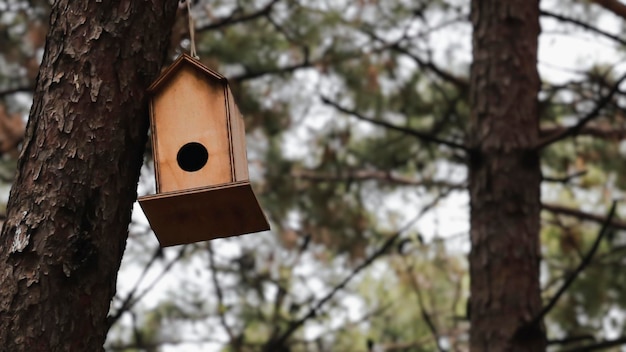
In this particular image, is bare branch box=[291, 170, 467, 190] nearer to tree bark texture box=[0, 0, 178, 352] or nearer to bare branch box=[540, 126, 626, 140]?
bare branch box=[540, 126, 626, 140]

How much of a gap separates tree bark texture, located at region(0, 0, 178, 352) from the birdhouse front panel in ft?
0.34

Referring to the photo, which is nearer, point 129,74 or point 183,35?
point 129,74

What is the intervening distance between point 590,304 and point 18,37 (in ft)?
14.9

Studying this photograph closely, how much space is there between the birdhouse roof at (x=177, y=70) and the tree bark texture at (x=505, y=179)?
1.65 m

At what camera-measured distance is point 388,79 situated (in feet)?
23.2

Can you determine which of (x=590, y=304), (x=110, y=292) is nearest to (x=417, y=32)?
(x=590, y=304)

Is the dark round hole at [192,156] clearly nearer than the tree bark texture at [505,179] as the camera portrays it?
Yes

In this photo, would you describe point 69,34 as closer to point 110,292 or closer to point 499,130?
point 110,292

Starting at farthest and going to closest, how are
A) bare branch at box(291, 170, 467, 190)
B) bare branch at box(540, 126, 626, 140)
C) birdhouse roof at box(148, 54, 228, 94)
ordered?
bare branch at box(291, 170, 467, 190) < bare branch at box(540, 126, 626, 140) < birdhouse roof at box(148, 54, 228, 94)

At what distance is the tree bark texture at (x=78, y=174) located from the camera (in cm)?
198

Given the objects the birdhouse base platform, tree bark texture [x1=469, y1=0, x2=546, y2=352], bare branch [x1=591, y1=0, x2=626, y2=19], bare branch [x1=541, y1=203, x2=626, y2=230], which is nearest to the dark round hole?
the birdhouse base platform

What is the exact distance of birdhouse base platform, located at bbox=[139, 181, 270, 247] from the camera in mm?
2350

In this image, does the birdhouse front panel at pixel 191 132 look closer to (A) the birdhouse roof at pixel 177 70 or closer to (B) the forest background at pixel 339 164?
(A) the birdhouse roof at pixel 177 70

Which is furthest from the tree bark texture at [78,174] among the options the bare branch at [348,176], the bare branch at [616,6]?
the bare branch at [348,176]
